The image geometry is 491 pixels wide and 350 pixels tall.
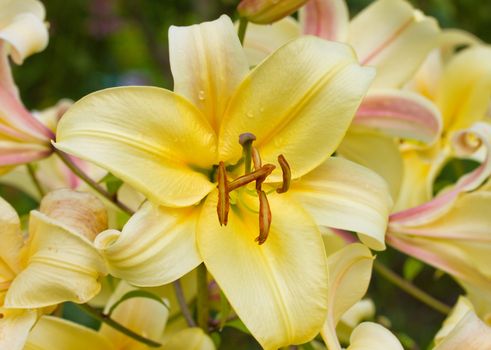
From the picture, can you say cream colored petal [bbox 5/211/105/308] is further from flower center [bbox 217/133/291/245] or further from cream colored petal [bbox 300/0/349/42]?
cream colored petal [bbox 300/0/349/42]

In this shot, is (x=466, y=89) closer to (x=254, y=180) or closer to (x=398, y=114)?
(x=398, y=114)

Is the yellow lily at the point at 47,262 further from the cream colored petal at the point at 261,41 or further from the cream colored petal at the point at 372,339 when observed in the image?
the cream colored petal at the point at 261,41

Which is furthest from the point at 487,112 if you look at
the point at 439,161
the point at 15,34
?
the point at 15,34

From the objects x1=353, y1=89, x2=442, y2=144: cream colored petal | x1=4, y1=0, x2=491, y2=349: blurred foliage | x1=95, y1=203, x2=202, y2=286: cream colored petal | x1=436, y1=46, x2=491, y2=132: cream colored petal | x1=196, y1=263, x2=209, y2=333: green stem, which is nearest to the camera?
x1=95, y1=203, x2=202, y2=286: cream colored petal

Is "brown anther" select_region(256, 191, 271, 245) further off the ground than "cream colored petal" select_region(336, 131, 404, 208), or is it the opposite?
"brown anther" select_region(256, 191, 271, 245)

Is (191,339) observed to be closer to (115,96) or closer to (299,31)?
(115,96)

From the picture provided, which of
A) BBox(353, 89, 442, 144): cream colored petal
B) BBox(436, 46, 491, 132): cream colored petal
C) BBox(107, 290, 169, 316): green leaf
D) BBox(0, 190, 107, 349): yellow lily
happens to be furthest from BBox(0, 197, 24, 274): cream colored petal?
BBox(436, 46, 491, 132): cream colored petal

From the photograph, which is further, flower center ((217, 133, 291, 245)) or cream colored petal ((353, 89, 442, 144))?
cream colored petal ((353, 89, 442, 144))

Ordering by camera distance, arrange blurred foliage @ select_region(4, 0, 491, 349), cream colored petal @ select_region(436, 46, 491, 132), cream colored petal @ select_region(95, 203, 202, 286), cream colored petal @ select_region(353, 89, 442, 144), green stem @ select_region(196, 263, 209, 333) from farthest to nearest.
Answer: blurred foliage @ select_region(4, 0, 491, 349) < cream colored petal @ select_region(436, 46, 491, 132) < cream colored petal @ select_region(353, 89, 442, 144) < green stem @ select_region(196, 263, 209, 333) < cream colored petal @ select_region(95, 203, 202, 286)
